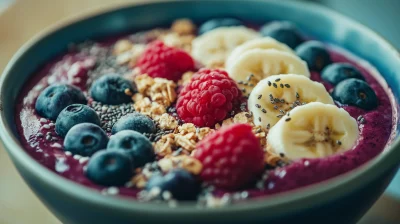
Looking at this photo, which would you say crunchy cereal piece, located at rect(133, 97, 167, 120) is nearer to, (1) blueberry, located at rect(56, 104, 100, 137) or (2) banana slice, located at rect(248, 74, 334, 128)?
(1) blueberry, located at rect(56, 104, 100, 137)

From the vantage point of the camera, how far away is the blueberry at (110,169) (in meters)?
1.06

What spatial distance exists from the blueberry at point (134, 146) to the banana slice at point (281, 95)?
0.28 metres

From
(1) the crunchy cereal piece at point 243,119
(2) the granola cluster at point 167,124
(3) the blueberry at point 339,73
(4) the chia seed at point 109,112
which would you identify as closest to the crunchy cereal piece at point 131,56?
(2) the granola cluster at point 167,124

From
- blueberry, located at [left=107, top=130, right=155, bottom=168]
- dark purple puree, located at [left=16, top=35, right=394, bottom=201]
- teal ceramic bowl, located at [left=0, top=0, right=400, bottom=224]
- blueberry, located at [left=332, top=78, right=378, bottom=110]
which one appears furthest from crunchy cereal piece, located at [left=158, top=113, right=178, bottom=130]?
blueberry, located at [left=332, top=78, right=378, bottom=110]

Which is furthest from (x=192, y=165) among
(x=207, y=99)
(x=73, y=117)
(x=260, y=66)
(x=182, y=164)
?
(x=260, y=66)

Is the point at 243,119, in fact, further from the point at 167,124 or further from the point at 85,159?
the point at 85,159

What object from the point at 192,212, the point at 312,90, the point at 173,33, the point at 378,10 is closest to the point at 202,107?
the point at 312,90

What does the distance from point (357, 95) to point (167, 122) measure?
49 cm

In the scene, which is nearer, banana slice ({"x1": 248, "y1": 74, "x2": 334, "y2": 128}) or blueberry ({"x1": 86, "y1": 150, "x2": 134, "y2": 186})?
blueberry ({"x1": 86, "y1": 150, "x2": 134, "y2": 186})

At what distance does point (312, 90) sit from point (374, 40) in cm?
36

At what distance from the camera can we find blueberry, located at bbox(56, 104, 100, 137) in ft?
4.07

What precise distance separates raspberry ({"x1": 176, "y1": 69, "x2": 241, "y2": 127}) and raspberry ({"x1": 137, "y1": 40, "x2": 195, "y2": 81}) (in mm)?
169

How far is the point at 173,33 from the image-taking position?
1.75 meters

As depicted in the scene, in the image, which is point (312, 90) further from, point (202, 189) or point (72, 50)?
point (72, 50)
